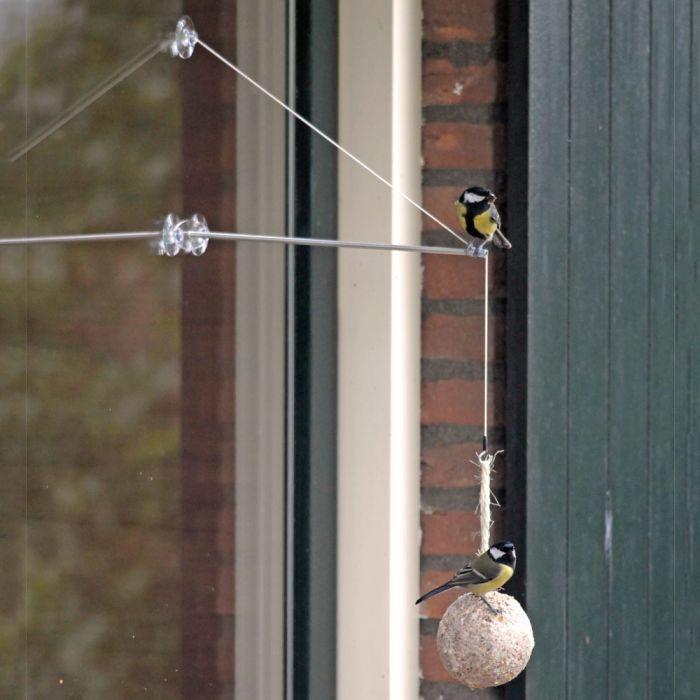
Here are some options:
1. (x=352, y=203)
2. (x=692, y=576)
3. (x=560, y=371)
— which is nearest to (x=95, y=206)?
(x=352, y=203)

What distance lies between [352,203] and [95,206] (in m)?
0.73

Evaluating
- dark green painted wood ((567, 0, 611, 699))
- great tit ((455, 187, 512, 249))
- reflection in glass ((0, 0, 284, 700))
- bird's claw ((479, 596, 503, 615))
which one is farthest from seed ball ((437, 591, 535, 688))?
great tit ((455, 187, 512, 249))

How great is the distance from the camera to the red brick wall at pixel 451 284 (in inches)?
81.4

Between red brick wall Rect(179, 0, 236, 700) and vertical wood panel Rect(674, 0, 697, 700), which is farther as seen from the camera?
vertical wood panel Rect(674, 0, 697, 700)

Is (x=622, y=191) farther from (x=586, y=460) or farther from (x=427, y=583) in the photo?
(x=427, y=583)

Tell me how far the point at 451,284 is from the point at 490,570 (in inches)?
25.7

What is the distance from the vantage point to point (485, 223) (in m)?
1.62

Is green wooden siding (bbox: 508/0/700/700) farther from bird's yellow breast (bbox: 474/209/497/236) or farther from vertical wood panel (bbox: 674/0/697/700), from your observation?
bird's yellow breast (bbox: 474/209/497/236)

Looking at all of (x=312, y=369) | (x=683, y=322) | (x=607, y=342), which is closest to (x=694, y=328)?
(x=683, y=322)

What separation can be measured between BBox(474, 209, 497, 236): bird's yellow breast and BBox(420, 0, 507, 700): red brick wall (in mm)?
431

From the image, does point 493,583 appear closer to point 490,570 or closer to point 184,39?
point 490,570

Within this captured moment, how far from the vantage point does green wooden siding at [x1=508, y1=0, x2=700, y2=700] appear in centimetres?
200

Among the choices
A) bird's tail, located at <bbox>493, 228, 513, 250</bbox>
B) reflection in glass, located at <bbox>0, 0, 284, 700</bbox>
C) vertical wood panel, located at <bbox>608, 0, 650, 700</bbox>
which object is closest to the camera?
reflection in glass, located at <bbox>0, 0, 284, 700</bbox>

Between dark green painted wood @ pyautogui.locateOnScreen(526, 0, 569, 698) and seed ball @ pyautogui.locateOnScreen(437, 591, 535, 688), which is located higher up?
dark green painted wood @ pyautogui.locateOnScreen(526, 0, 569, 698)
